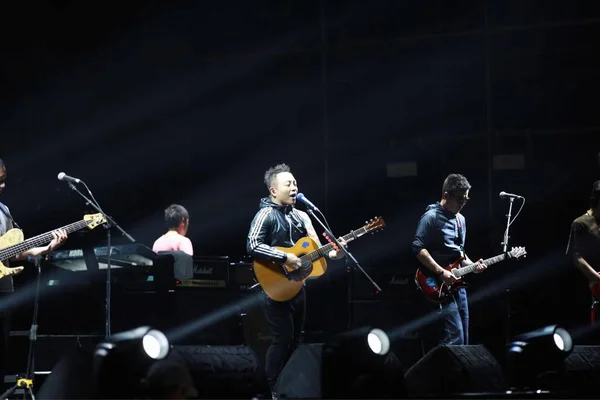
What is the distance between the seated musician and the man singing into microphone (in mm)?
1543

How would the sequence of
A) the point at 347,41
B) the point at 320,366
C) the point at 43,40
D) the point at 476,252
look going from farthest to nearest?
the point at 347,41, the point at 43,40, the point at 476,252, the point at 320,366

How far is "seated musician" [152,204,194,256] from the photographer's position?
26.1 feet

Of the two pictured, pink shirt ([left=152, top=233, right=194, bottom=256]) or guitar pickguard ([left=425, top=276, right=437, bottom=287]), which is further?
pink shirt ([left=152, top=233, right=194, bottom=256])

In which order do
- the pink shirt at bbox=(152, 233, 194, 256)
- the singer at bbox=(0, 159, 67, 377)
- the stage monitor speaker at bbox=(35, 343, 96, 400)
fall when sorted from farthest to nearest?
the pink shirt at bbox=(152, 233, 194, 256) → the singer at bbox=(0, 159, 67, 377) → the stage monitor speaker at bbox=(35, 343, 96, 400)

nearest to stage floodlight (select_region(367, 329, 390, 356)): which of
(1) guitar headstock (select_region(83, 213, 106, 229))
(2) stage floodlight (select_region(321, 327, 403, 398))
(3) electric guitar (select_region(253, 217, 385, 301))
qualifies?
(2) stage floodlight (select_region(321, 327, 403, 398))

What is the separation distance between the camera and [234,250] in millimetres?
10094

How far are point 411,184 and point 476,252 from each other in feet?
4.44

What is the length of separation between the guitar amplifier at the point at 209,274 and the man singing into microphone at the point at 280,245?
3.57 feet

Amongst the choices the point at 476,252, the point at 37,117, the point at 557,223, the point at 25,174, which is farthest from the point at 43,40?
the point at 557,223

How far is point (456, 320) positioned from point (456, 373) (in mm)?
1704

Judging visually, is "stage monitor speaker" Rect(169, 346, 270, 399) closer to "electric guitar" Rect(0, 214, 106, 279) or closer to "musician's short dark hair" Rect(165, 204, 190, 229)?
"electric guitar" Rect(0, 214, 106, 279)

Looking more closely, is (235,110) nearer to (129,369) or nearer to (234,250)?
(234,250)

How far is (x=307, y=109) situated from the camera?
1065cm

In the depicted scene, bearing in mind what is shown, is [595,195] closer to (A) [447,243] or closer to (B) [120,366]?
(A) [447,243]
